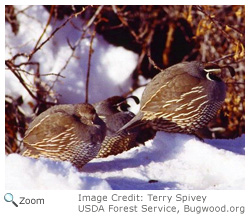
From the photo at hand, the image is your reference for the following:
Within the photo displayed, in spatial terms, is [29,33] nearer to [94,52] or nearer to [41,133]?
[94,52]

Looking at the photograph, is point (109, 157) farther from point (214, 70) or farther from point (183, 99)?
point (214, 70)

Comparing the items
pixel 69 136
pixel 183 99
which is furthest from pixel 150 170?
pixel 183 99

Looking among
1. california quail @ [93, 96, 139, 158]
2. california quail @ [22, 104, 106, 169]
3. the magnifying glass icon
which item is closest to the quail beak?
california quail @ [93, 96, 139, 158]

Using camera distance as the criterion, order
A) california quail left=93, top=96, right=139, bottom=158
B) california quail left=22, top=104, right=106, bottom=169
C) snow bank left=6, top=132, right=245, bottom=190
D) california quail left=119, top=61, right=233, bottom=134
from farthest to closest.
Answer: california quail left=93, top=96, right=139, bottom=158, california quail left=119, top=61, right=233, bottom=134, california quail left=22, top=104, right=106, bottom=169, snow bank left=6, top=132, right=245, bottom=190

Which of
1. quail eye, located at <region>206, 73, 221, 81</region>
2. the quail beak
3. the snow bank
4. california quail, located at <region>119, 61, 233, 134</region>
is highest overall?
the quail beak

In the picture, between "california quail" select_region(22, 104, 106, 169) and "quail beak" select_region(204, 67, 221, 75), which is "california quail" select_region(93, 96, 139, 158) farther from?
"quail beak" select_region(204, 67, 221, 75)
